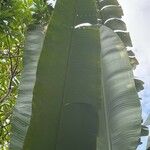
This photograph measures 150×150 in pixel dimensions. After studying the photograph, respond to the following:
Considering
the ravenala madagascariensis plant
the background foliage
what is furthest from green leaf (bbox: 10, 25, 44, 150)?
the background foliage

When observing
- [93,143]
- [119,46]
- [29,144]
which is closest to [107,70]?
[119,46]

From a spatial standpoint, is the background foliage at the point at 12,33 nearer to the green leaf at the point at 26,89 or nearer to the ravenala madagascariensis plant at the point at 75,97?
the green leaf at the point at 26,89

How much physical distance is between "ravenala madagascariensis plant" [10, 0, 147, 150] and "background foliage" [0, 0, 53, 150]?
1706mm

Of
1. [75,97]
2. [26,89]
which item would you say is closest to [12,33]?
[26,89]

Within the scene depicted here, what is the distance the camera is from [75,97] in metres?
1.94

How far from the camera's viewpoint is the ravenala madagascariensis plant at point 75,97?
1.91 m

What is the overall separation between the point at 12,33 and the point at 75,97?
2958 mm

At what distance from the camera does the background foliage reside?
13.8ft

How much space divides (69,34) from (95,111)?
0.38 meters

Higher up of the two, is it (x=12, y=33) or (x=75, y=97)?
(x=75, y=97)

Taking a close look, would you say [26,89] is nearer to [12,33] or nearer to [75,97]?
[75,97]

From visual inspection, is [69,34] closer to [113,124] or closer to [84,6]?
[84,6]

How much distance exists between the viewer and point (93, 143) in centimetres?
191

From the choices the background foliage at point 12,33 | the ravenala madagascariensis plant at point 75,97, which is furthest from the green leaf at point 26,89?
the background foliage at point 12,33
